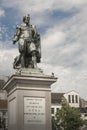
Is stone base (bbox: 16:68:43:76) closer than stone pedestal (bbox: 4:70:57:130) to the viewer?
No

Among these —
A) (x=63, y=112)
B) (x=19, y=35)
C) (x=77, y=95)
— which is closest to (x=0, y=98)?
(x=63, y=112)

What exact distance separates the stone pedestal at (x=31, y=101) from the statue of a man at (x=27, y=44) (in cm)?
102

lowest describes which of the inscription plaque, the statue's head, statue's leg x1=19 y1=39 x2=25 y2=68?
the inscription plaque

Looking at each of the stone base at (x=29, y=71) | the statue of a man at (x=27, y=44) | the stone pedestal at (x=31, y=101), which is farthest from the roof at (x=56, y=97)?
the stone pedestal at (x=31, y=101)

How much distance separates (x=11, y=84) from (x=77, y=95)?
78.4 m

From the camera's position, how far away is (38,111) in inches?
744

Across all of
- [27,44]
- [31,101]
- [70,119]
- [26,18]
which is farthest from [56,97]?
[31,101]

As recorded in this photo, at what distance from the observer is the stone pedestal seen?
737 inches

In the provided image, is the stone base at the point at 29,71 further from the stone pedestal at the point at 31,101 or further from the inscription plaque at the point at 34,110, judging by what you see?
the inscription plaque at the point at 34,110

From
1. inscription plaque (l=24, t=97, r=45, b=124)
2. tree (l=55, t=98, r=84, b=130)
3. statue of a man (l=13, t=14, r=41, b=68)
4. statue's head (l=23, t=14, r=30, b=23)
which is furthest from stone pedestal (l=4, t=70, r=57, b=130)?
tree (l=55, t=98, r=84, b=130)

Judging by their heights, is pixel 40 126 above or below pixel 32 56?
below

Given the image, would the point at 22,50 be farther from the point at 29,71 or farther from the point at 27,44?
the point at 29,71

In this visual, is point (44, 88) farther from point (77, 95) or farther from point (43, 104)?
point (77, 95)

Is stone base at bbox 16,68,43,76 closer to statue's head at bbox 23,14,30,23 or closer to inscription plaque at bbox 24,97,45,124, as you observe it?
inscription plaque at bbox 24,97,45,124
